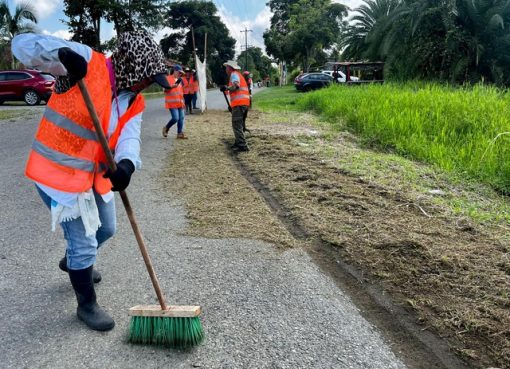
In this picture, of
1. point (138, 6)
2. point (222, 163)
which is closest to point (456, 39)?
point (222, 163)

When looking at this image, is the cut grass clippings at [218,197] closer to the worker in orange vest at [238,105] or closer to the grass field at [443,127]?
the worker in orange vest at [238,105]

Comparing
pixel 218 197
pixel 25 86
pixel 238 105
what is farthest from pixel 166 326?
pixel 25 86

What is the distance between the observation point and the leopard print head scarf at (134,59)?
2.47 metres

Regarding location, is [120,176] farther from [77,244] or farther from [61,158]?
[77,244]

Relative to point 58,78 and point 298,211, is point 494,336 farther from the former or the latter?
point 58,78

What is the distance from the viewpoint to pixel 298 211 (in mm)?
4648

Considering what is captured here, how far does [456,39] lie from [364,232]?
13.2 meters

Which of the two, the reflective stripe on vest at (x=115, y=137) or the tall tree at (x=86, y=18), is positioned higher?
the tall tree at (x=86, y=18)

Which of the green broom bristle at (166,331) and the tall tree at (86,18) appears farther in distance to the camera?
the tall tree at (86,18)

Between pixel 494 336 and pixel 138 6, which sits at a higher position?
pixel 138 6

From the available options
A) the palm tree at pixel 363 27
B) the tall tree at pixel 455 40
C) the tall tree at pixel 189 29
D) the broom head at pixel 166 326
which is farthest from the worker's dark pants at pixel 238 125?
the tall tree at pixel 189 29

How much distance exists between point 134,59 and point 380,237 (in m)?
2.56

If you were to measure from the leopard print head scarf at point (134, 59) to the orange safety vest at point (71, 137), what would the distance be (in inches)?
3.6

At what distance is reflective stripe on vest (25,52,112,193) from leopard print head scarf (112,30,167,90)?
3.9 inches
